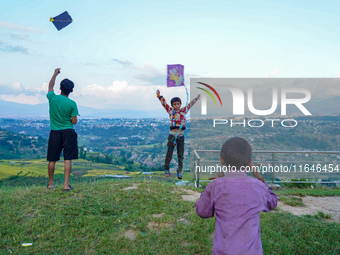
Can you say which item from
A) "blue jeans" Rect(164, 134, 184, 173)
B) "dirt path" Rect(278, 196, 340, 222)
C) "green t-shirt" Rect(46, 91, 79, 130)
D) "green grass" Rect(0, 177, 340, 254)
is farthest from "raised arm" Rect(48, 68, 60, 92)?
"dirt path" Rect(278, 196, 340, 222)

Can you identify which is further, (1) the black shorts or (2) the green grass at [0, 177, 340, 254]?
(1) the black shorts

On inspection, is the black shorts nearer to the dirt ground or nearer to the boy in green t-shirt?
the boy in green t-shirt

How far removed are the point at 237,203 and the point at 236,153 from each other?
398 millimetres

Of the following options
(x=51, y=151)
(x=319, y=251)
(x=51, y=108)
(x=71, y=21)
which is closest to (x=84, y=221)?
(x=51, y=151)

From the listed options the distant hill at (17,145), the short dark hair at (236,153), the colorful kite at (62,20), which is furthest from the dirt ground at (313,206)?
the distant hill at (17,145)

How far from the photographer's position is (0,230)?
168 inches

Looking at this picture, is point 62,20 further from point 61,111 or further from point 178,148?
point 178,148

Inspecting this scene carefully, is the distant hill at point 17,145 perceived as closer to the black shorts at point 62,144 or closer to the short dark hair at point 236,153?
the black shorts at point 62,144

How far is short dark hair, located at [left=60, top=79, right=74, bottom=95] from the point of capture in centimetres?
579

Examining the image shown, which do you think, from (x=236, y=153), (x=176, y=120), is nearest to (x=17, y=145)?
(x=176, y=120)

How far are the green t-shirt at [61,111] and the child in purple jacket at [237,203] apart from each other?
4129mm

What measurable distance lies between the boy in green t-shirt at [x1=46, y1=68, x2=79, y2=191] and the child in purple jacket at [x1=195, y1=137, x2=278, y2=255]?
4.12 meters

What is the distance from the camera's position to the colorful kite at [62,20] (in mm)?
7117

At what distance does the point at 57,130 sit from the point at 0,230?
7.03 feet
